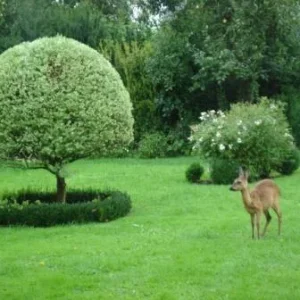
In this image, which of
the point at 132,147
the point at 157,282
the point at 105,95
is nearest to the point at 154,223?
the point at 105,95

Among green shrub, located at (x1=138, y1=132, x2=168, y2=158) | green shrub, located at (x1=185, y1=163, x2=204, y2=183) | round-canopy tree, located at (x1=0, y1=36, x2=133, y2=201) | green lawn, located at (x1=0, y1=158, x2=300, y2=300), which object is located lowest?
green lawn, located at (x1=0, y1=158, x2=300, y2=300)

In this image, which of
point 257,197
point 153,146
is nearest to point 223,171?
point 257,197

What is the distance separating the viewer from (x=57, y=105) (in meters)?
12.9

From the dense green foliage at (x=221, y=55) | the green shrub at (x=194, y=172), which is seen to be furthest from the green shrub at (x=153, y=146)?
the green shrub at (x=194, y=172)

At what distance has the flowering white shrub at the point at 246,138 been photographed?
17.5 m

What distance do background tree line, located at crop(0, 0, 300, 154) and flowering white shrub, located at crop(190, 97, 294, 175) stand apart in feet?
18.8

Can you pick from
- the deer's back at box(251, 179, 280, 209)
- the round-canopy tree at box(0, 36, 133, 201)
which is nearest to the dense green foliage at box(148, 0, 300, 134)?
the round-canopy tree at box(0, 36, 133, 201)

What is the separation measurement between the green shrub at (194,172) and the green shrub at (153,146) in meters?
6.90

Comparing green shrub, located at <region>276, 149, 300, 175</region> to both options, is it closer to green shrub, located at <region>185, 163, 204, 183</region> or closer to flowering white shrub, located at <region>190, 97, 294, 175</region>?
flowering white shrub, located at <region>190, 97, 294, 175</region>

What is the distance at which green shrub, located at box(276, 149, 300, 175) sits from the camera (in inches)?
742

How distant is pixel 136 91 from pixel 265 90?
415cm

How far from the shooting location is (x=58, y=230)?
39.3 ft

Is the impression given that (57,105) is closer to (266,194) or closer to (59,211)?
(59,211)

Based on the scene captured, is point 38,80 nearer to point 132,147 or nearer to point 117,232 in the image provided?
point 117,232
